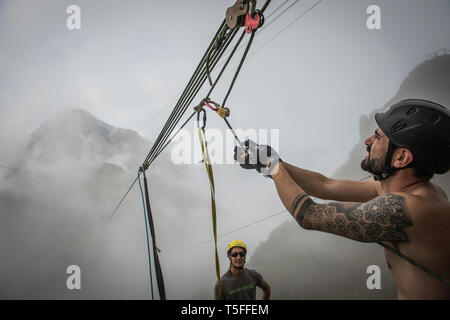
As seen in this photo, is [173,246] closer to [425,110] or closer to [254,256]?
[254,256]

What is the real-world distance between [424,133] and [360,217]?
2.90ft

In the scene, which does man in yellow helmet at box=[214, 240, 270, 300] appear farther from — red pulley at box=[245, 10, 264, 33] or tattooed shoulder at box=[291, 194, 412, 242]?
red pulley at box=[245, 10, 264, 33]

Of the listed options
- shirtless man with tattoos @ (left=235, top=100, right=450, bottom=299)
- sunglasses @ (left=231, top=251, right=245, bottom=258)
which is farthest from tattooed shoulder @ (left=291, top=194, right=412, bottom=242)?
sunglasses @ (left=231, top=251, right=245, bottom=258)

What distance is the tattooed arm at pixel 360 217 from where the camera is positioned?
1448 mm

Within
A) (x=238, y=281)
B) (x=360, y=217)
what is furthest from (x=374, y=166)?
(x=238, y=281)

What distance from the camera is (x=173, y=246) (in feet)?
361

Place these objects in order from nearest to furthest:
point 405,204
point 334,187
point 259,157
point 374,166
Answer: point 405,204, point 374,166, point 259,157, point 334,187

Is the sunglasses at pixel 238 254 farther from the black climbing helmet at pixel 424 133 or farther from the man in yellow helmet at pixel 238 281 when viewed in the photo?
the black climbing helmet at pixel 424 133

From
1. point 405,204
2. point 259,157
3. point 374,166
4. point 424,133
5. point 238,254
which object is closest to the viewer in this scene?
point 405,204

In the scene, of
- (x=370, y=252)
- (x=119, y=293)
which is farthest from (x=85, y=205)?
(x=370, y=252)

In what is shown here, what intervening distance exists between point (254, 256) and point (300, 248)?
18596 mm

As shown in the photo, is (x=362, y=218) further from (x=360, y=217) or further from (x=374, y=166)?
(x=374, y=166)

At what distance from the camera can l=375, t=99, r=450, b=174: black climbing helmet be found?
5.42 ft

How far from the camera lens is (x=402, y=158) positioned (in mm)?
1756
